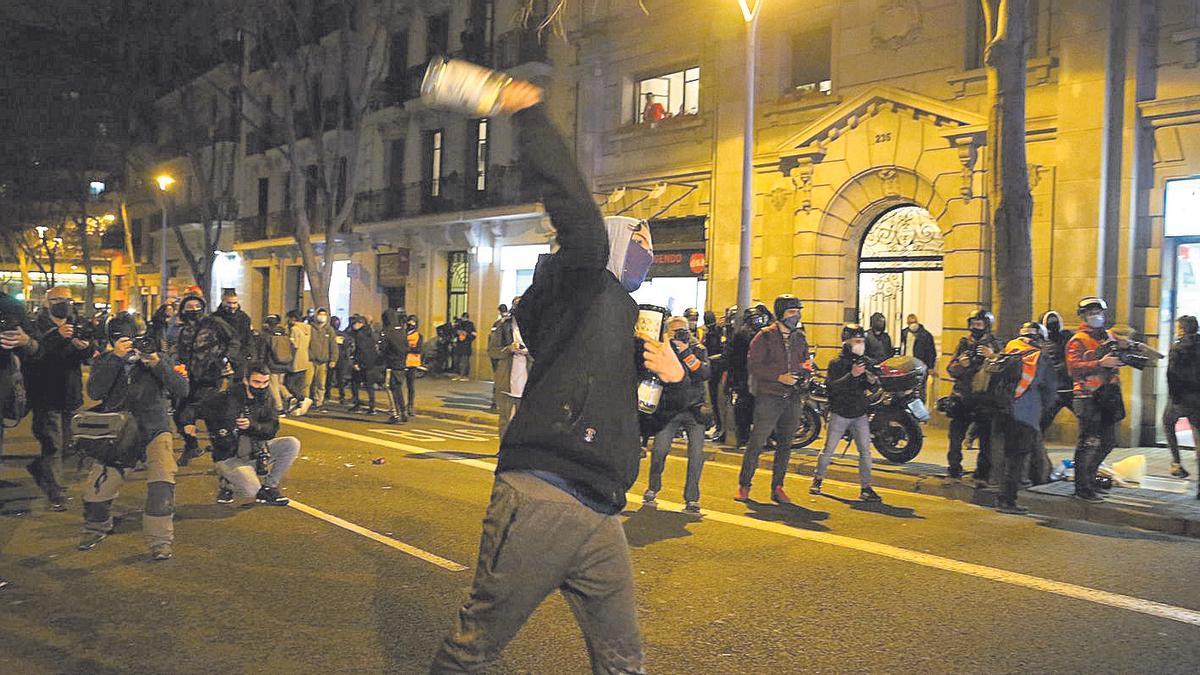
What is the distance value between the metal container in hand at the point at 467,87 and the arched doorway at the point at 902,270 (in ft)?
49.0

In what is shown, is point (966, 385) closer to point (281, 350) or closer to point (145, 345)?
point (145, 345)

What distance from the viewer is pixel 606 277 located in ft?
9.52

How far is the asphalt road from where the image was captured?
473 cm

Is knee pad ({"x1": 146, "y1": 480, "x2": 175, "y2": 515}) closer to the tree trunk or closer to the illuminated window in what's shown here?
the tree trunk

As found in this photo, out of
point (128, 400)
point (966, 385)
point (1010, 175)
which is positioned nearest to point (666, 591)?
point (128, 400)

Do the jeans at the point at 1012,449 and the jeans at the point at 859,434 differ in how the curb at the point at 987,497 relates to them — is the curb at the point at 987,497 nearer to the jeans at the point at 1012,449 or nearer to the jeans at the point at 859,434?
the jeans at the point at 1012,449

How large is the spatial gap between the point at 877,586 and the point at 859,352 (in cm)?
361

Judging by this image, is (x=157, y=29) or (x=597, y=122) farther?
(x=157, y=29)

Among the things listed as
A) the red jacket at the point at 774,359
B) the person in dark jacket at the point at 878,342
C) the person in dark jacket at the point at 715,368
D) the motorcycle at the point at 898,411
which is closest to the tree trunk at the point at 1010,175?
the motorcycle at the point at 898,411

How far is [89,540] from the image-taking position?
685 centimetres

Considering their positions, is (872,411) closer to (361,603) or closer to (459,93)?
(361,603)

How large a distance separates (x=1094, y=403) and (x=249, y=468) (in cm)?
769

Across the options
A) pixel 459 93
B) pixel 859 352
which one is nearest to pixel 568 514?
pixel 459 93

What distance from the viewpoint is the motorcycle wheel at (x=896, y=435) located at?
11.3 m
